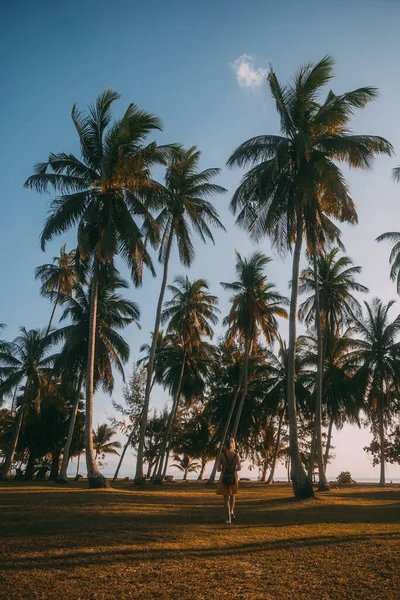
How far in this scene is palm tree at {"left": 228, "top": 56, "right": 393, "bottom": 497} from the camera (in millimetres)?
17797

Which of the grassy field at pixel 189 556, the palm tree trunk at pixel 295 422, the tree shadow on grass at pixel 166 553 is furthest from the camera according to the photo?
the palm tree trunk at pixel 295 422

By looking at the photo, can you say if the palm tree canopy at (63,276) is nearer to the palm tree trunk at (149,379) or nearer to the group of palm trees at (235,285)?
the group of palm trees at (235,285)

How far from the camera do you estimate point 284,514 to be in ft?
40.2

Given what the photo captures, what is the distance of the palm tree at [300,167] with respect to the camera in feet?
58.4

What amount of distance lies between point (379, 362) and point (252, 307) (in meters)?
10.7

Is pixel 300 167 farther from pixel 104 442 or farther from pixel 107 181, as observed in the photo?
pixel 104 442

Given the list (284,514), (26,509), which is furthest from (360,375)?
(26,509)

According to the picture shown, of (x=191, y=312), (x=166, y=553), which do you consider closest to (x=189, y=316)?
(x=191, y=312)

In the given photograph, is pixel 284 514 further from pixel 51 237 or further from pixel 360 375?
pixel 360 375

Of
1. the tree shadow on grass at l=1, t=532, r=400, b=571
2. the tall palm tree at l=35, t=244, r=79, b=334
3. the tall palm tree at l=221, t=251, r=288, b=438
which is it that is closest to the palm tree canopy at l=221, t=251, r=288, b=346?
the tall palm tree at l=221, t=251, r=288, b=438

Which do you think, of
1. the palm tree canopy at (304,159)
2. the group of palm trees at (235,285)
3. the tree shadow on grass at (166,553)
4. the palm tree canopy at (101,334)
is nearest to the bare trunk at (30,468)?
the group of palm trees at (235,285)

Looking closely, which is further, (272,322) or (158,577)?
(272,322)

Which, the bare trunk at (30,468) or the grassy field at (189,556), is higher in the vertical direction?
the grassy field at (189,556)

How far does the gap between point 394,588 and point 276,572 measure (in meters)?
1.43
